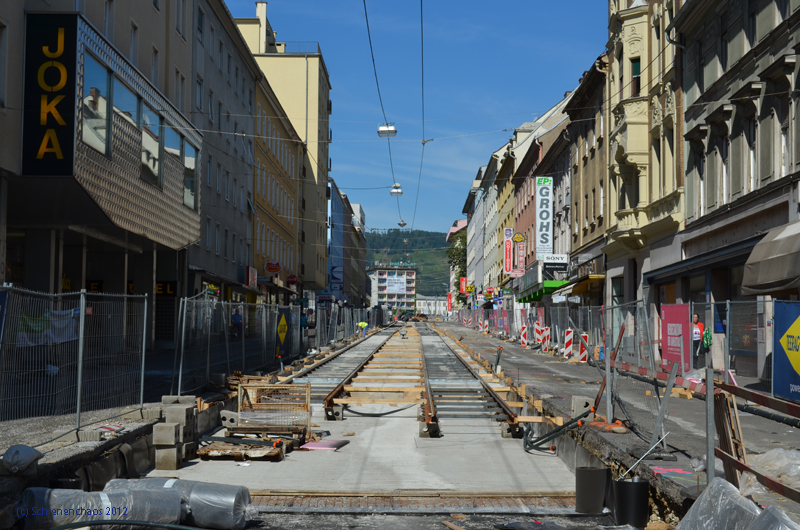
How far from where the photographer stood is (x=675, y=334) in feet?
62.8

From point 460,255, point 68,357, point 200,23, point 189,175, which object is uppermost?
point 200,23

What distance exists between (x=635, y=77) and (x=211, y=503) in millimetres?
28285

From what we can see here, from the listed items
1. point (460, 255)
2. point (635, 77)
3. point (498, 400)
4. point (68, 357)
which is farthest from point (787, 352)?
point (460, 255)

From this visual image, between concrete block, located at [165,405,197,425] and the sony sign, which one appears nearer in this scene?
concrete block, located at [165,405,197,425]

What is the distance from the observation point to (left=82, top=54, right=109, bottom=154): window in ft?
60.4

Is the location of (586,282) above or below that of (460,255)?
below

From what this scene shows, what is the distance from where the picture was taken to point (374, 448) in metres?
12.9

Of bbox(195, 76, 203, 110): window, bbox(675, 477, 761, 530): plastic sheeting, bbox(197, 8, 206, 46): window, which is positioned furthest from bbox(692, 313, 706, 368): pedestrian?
bbox(197, 8, 206, 46): window

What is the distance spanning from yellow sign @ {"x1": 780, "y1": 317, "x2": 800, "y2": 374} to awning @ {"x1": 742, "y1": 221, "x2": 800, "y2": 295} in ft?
8.48

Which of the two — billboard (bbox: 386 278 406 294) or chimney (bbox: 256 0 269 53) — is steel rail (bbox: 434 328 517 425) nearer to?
chimney (bbox: 256 0 269 53)

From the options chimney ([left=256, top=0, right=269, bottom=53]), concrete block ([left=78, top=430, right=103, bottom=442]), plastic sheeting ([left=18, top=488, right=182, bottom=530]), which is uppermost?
chimney ([left=256, top=0, right=269, bottom=53])

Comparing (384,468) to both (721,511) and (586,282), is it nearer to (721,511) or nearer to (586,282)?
(721,511)

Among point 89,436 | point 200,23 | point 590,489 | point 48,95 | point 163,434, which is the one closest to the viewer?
point 590,489

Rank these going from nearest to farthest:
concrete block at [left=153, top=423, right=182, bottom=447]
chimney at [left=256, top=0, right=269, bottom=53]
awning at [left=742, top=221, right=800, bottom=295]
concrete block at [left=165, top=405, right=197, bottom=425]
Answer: concrete block at [left=153, top=423, right=182, bottom=447] < concrete block at [left=165, top=405, right=197, bottom=425] < awning at [left=742, top=221, right=800, bottom=295] < chimney at [left=256, top=0, right=269, bottom=53]
